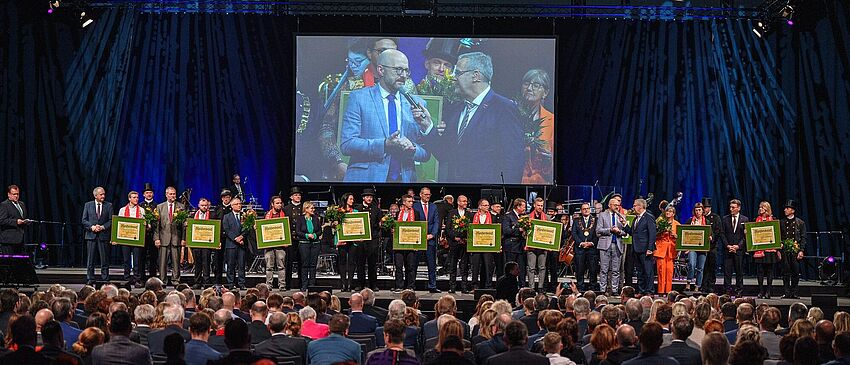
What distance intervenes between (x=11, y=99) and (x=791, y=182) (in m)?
16.7

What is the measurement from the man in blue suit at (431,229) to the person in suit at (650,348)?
974cm

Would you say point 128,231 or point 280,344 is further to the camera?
point 128,231

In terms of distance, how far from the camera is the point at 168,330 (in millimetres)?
8070

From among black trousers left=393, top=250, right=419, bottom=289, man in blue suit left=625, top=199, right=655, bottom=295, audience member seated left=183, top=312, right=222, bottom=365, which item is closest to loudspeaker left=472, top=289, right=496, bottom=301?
black trousers left=393, top=250, right=419, bottom=289

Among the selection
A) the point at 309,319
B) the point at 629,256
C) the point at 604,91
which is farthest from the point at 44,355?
the point at 604,91

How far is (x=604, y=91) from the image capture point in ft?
73.9

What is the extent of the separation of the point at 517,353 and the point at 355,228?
370 inches

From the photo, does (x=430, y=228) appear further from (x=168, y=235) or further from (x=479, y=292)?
(x=168, y=235)

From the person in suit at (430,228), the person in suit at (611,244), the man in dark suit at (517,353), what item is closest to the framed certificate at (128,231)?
the person in suit at (430,228)

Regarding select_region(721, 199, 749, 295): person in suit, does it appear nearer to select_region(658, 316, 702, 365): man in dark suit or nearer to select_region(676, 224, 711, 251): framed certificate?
select_region(676, 224, 711, 251): framed certificate

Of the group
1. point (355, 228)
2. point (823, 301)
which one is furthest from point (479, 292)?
point (823, 301)

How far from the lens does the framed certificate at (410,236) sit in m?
16.1

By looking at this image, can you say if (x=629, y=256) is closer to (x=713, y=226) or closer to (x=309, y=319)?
(x=713, y=226)

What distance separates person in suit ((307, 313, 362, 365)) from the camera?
7582mm
